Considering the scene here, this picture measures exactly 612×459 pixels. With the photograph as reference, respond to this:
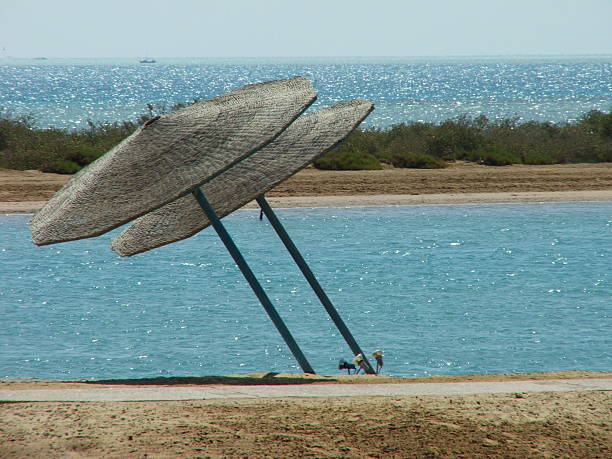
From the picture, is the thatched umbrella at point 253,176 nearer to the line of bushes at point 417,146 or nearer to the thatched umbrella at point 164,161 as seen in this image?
the thatched umbrella at point 164,161

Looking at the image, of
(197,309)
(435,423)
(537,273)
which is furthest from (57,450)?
(537,273)

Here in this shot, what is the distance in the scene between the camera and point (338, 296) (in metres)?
18.1

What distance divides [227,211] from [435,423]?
5.07 metres

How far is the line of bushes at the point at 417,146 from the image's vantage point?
34.3 metres

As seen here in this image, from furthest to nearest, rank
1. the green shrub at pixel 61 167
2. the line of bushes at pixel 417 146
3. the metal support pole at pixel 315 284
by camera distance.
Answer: the line of bushes at pixel 417 146, the green shrub at pixel 61 167, the metal support pole at pixel 315 284

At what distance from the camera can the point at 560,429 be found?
7375mm

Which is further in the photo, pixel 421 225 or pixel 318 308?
pixel 421 225

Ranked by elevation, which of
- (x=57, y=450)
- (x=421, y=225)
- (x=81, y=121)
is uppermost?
(x=57, y=450)

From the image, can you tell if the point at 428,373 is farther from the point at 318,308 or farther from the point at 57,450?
the point at 57,450

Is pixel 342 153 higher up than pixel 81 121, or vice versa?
pixel 342 153

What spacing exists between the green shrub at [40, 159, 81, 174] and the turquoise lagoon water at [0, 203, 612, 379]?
244 inches

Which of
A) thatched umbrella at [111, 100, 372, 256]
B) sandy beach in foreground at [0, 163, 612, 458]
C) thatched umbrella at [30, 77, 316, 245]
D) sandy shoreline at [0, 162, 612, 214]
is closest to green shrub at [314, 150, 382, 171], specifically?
sandy shoreline at [0, 162, 612, 214]

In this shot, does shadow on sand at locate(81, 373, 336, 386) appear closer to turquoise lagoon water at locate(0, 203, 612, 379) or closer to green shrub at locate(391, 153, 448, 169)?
turquoise lagoon water at locate(0, 203, 612, 379)

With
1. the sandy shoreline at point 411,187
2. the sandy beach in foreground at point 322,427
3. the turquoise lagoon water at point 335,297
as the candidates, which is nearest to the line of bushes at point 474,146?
the sandy shoreline at point 411,187
